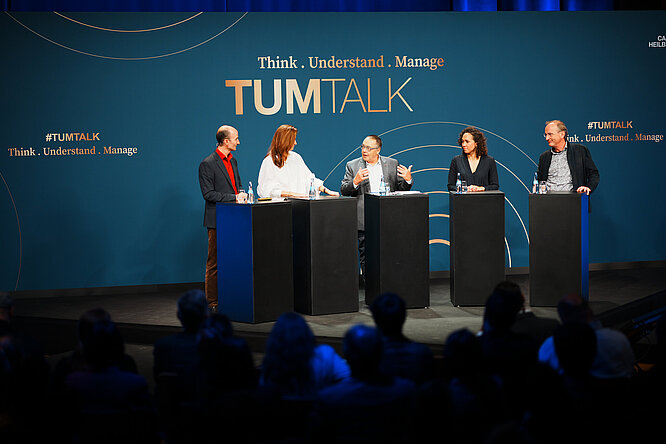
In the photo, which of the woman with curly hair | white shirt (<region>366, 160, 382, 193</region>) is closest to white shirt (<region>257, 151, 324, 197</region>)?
the woman with curly hair

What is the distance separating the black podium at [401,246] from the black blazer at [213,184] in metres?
1.19

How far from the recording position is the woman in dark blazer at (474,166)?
6.40 m

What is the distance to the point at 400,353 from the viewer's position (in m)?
2.89

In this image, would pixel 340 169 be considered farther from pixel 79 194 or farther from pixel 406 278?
pixel 79 194

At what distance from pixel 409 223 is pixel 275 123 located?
2189 mm

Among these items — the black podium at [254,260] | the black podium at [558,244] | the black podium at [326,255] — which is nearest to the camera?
the black podium at [254,260]

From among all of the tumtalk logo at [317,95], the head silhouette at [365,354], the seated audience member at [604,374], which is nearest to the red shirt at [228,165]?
the tumtalk logo at [317,95]

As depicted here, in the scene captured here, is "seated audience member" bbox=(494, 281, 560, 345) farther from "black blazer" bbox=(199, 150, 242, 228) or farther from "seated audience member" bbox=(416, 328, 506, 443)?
"black blazer" bbox=(199, 150, 242, 228)

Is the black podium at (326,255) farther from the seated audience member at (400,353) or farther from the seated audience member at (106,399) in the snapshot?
the seated audience member at (106,399)

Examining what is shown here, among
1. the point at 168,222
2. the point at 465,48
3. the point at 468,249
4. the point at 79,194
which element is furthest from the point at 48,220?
the point at 465,48

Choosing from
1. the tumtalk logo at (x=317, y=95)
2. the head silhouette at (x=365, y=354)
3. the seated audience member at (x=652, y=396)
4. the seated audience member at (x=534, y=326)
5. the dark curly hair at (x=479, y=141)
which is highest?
the tumtalk logo at (x=317, y=95)

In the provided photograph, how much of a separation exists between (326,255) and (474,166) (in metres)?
1.64

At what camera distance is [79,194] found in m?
7.08

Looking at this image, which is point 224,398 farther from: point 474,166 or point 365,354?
point 474,166
